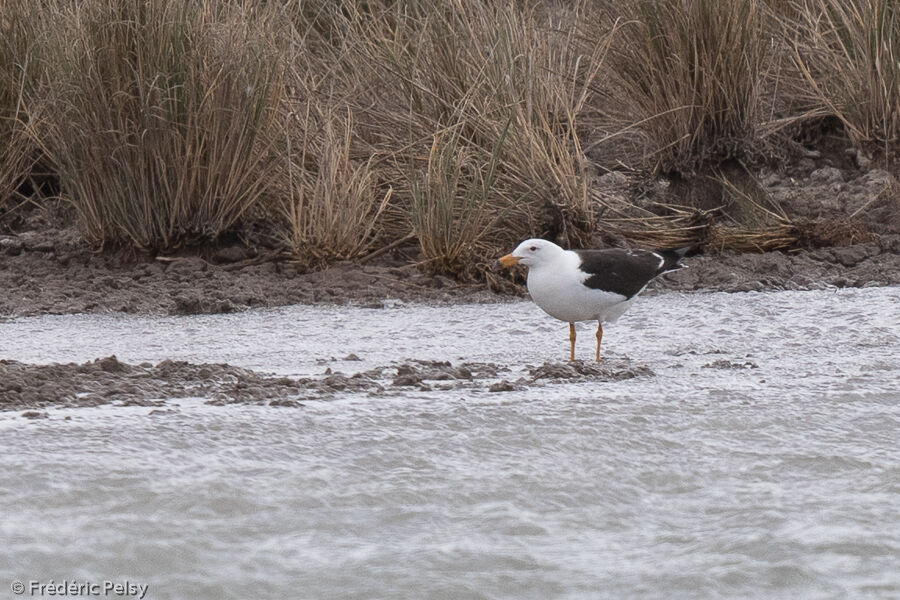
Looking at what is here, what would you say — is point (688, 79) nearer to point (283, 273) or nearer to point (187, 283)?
point (283, 273)

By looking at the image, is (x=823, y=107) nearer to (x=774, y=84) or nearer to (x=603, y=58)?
(x=774, y=84)

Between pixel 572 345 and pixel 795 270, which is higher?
pixel 795 270

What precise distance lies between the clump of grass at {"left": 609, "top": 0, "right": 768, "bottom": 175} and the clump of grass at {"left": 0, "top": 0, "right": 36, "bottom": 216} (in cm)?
344

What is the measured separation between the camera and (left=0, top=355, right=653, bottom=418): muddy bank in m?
3.90

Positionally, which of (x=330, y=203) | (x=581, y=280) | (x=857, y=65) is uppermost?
(x=857, y=65)

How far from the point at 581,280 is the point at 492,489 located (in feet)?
6.39

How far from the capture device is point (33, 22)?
23.6ft

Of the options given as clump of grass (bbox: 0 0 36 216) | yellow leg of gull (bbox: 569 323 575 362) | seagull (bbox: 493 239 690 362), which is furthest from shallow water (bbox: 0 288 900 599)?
clump of grass (bbox: 0 0 36 216)

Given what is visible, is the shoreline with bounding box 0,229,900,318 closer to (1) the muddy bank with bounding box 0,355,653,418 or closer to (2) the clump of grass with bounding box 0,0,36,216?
(2) the clump of grass with bounding box 0,0,36,216

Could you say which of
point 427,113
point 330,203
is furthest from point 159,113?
point 427,113

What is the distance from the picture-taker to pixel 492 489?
3092 millimetres

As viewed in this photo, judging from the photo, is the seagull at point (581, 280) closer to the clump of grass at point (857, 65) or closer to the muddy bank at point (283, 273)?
the muddy bank at point (283, 273)

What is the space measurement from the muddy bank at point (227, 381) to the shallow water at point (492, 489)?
11cm

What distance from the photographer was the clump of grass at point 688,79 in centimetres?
736
